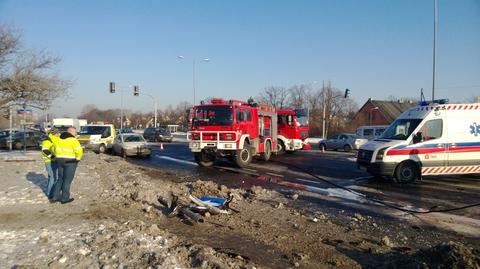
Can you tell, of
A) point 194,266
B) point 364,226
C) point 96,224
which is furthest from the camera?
point 364,226

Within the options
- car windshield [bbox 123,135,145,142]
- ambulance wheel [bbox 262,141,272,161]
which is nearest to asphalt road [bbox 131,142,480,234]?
ambulance wheel [bbox 262,141,272,161]

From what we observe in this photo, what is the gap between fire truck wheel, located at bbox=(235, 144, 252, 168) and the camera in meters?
17.3

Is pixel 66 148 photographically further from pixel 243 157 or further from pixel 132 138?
pixel 132 138

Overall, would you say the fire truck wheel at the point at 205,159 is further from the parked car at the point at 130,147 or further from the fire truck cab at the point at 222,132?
the parked car at the point at 130,147

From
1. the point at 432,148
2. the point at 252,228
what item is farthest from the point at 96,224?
the point at 432,148

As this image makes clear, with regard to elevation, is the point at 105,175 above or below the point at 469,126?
below

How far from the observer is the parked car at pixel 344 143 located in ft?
108

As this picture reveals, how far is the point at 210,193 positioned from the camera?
1005cm

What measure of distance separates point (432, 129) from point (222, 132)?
7914mm

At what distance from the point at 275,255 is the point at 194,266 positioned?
1.25 metres

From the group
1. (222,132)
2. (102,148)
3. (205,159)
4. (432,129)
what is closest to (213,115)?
(222,132)

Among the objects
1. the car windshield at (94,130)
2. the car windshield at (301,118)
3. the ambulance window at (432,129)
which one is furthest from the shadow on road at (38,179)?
the car windshield at (301,118)

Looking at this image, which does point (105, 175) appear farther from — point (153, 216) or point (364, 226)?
point (364, 226)

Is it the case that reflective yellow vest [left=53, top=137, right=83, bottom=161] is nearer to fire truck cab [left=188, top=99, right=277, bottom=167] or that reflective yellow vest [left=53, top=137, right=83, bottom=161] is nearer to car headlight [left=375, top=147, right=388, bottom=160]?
fire truck cab [left=188, top=99, right=277, bottom=167]
